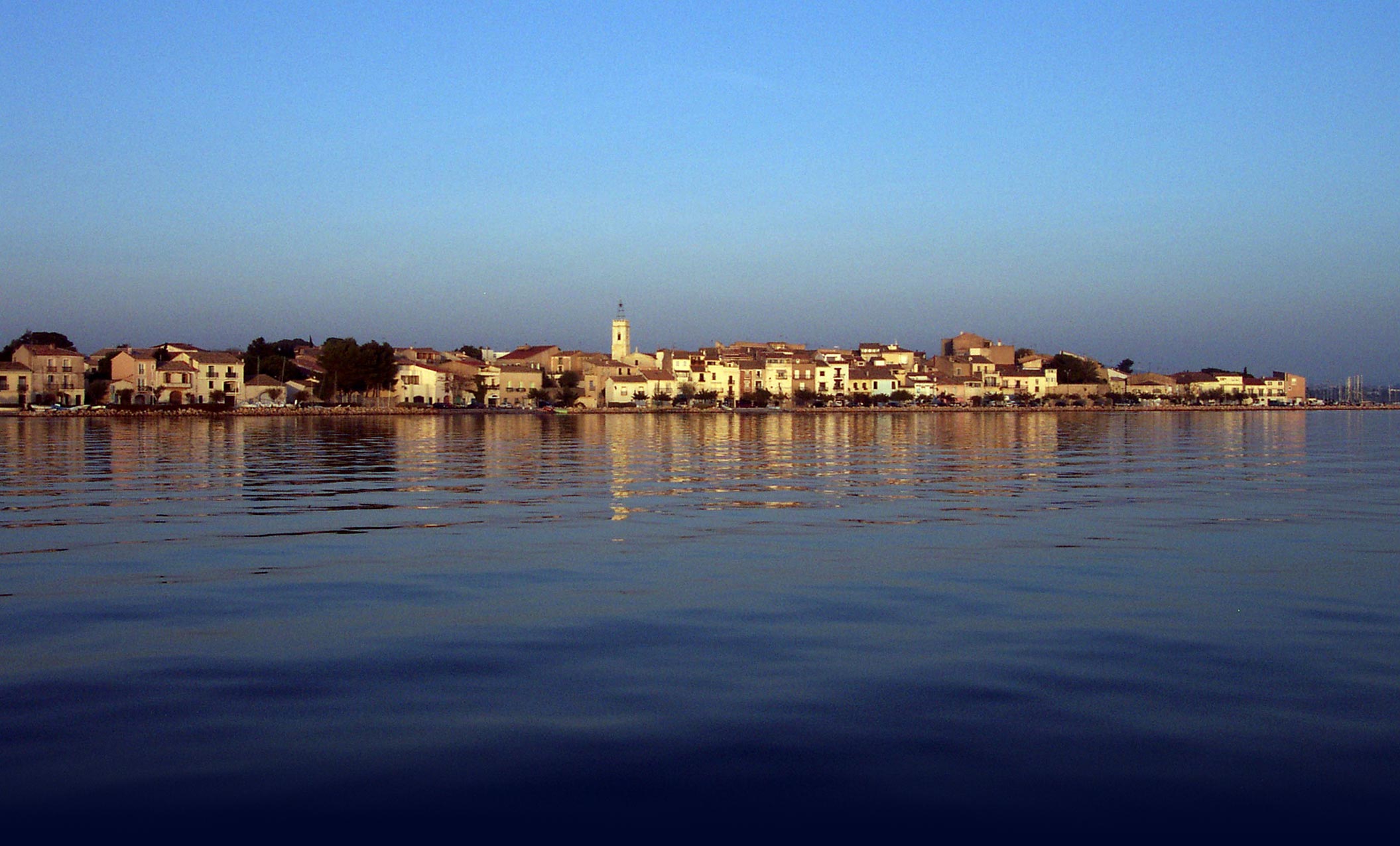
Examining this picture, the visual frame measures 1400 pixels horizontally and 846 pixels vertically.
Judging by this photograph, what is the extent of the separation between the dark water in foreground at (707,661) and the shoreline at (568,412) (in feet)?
216

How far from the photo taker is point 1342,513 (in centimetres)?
1678

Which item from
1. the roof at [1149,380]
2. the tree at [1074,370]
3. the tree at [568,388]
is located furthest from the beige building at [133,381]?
the roof at [1149,380]

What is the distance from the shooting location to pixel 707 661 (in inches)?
297

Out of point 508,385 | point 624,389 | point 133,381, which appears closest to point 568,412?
point 624,389

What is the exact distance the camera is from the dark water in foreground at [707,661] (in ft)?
17.4

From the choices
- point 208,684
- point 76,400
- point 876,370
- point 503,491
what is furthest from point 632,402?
point 208,684

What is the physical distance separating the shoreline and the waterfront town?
189cm

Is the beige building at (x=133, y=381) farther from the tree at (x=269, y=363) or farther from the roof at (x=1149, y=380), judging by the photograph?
the roof at (x=1149, y=380)

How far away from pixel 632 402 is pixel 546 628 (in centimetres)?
9821

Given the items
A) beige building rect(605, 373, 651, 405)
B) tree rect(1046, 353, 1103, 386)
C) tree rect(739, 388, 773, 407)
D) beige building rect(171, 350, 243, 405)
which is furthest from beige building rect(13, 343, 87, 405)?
tree rect(1046, 353, 1103, 386)

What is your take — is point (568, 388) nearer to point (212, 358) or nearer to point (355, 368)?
point (355, 368)

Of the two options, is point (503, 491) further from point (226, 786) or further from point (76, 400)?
point (76, 400)

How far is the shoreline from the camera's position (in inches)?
3095

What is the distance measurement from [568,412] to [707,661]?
3642 inches
